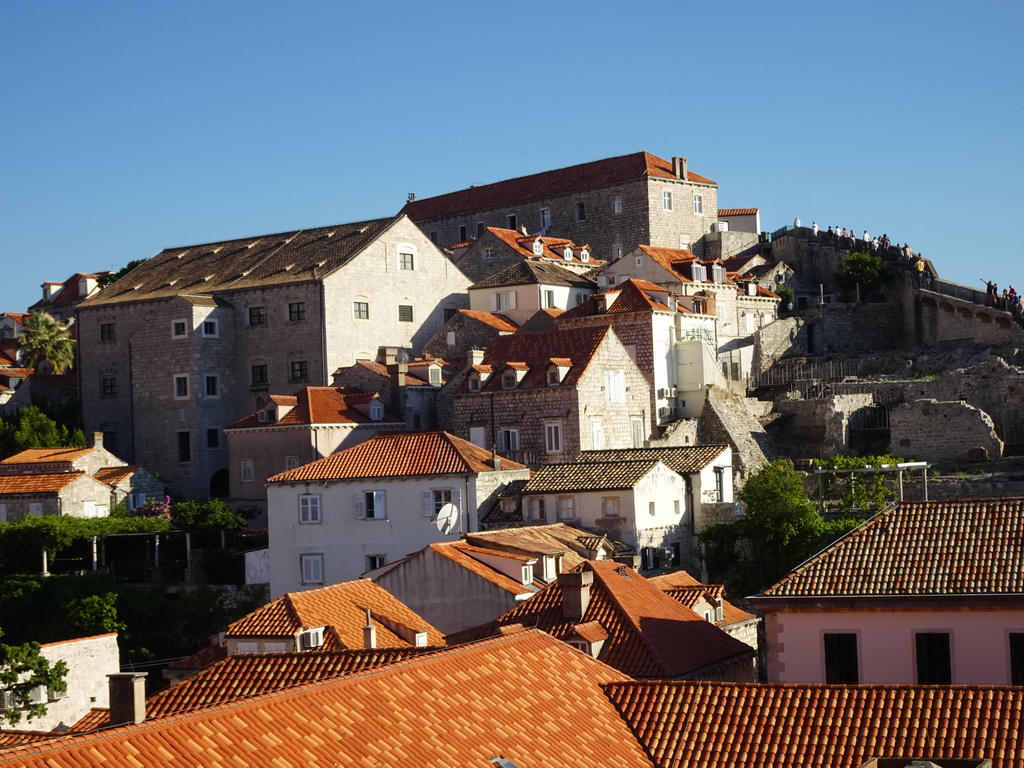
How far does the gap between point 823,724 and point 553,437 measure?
1441 inches

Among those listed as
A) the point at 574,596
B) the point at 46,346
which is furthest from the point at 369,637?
the point at 46,346

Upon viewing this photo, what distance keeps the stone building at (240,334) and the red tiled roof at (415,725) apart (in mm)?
45363

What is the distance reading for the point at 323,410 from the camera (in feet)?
202

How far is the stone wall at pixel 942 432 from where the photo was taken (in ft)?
201

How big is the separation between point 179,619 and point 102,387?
20.7 m

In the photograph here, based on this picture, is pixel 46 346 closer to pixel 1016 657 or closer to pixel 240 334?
pixel 240 334

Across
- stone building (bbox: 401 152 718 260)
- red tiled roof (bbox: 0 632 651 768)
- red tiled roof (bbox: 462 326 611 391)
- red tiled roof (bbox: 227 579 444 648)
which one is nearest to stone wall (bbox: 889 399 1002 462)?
red tiled roof (bbox: 462 326 611 391)

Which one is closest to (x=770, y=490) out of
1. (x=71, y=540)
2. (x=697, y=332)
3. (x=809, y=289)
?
(x=697, y=332)

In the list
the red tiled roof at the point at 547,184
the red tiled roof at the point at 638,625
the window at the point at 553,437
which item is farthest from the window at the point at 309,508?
the red tiled roof at the point at 547,184

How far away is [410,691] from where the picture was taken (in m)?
21.7

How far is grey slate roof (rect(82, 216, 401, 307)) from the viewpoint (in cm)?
7150

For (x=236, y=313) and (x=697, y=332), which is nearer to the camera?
(x=697, y=332)

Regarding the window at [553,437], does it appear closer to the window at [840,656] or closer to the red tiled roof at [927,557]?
the red tiled roof at [927,557]

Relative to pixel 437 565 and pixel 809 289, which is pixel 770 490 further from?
pixel 809 289
